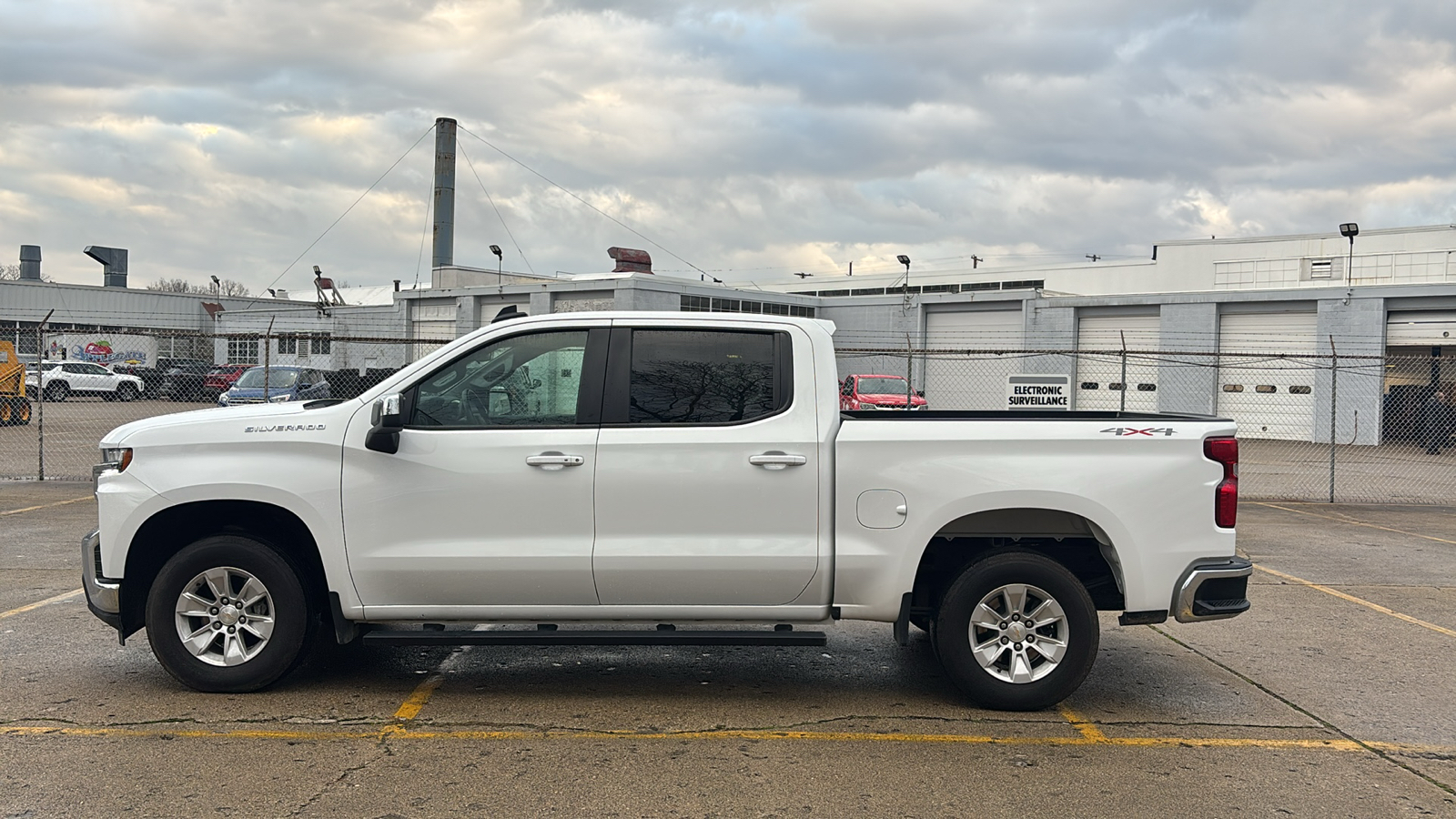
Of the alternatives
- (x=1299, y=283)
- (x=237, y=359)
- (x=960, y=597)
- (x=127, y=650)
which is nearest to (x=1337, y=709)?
(x=960, y=597)

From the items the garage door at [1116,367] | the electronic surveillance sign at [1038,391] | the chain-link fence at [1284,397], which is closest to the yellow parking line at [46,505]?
the electronic surveillance sign at [1038,391]

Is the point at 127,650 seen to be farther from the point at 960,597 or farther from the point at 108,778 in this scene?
the point at 960,597

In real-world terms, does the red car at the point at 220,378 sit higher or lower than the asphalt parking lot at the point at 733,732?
higher

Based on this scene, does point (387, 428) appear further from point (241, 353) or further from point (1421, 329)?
point (241, 353)

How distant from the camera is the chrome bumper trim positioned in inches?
219

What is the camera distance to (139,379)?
130ft

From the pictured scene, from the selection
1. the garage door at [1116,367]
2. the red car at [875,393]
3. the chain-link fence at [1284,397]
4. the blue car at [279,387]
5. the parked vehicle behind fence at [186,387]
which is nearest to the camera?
the blue car at [279,387]

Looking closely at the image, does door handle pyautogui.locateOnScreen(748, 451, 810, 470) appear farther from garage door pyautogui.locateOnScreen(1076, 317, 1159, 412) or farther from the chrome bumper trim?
garage door pyautogui.locateOnScreen(1076, 317, 1159, 412)

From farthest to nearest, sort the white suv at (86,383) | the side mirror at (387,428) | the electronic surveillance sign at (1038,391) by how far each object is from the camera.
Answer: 1. the white suv at (86,383)
2. the electronic surveillance sign at (1038,391)
3. the side mirror at (387,428)

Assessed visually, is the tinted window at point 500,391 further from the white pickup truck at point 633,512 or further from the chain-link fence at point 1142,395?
the chain-link fence at point 1142,395

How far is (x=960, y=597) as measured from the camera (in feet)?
18.2

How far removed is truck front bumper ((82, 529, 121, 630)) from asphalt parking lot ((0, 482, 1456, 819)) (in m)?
0.41

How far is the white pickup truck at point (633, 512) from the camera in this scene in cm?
542

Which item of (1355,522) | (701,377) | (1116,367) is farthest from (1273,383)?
(701,377)
